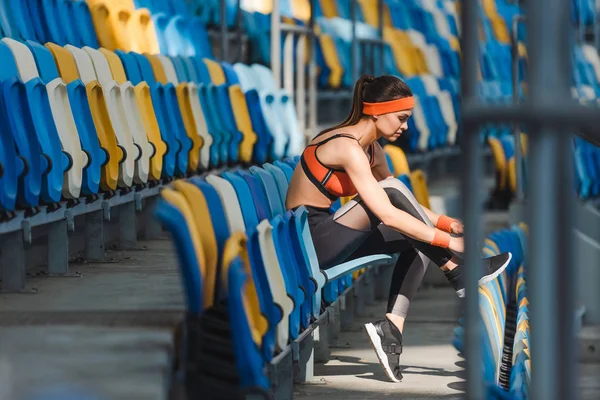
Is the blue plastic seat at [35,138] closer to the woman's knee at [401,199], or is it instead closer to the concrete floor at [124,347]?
the concrete floor at [124,347]

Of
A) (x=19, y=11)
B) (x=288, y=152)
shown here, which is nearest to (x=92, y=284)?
(x=19, y=11)

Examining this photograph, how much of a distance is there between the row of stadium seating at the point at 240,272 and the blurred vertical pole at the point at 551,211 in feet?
2.97

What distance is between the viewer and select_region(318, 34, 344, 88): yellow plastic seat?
28.2ft

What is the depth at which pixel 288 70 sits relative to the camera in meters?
7.27

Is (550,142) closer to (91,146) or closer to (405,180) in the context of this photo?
(91,146)

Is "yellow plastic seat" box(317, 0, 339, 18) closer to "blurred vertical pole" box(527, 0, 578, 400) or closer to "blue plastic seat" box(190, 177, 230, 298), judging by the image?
"blue plastic seat" box(190, 177, 230, 298)

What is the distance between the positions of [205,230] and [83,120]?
130 cm

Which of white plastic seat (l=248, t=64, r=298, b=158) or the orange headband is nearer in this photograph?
the orange headband

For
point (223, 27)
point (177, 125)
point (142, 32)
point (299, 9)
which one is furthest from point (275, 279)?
point (299, 9)

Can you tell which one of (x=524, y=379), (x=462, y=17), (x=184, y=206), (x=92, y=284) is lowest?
(x=524, y=379)

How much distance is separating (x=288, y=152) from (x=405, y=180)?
3.51 feet

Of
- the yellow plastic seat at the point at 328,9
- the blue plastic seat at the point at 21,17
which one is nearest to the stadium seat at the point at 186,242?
the blue plastic seat at the point at 21,17

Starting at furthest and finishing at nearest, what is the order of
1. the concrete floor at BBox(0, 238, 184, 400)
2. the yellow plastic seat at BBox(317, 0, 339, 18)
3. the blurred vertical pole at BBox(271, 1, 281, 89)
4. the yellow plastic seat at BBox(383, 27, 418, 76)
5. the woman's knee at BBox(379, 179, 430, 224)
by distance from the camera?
the yellow plastic seat at BBox(317, 0, 339, 18), the yellow plastic seat at BBox(383, 27, 418, 76), the blurred vertical pole at BBox(271, 1, 281, 89), the woman's knee at BBox(379, 179, 430, 224), the concrete floor at BBox(0, 238, 184, 400)

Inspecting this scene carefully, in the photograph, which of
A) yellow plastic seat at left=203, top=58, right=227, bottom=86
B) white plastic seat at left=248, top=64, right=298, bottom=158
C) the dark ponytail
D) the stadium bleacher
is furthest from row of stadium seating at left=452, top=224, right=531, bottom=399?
yellow plastic seat at left=203, top=58, right=227, bottom=86
